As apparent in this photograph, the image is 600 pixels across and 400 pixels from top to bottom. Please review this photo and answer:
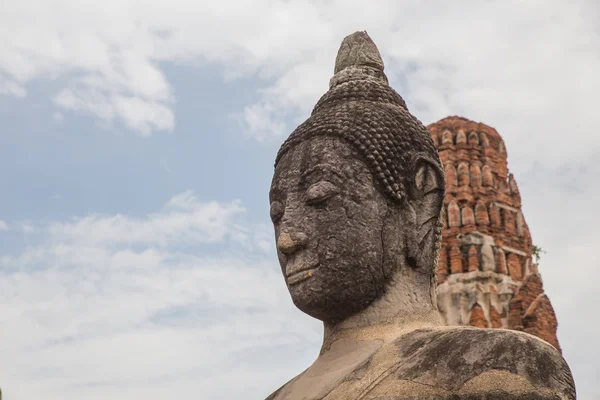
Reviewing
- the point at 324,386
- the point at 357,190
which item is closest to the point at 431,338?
the point at 324,386

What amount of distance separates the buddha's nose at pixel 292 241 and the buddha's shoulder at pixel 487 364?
0.99m

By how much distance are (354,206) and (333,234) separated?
23 centimetres

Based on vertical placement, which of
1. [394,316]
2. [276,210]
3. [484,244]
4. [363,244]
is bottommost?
[394,316]

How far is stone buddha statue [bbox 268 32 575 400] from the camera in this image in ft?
16.1

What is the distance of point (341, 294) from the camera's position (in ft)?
17.0

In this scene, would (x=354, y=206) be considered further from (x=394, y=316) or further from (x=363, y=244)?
(x=394, y=316)

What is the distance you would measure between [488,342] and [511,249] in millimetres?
28219

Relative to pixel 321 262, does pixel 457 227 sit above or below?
above

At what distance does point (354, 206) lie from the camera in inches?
208

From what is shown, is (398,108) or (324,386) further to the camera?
(398,108)

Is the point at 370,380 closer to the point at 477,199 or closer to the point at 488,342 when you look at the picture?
the point at 488,342

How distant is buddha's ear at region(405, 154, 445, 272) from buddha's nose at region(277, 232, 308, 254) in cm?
67

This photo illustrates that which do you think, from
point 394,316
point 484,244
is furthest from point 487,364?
point 484,244

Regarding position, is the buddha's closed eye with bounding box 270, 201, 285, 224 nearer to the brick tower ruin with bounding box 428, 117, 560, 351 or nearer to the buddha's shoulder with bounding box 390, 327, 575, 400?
the buddha's shoulder with bounding box 390, 327, 575, 400
